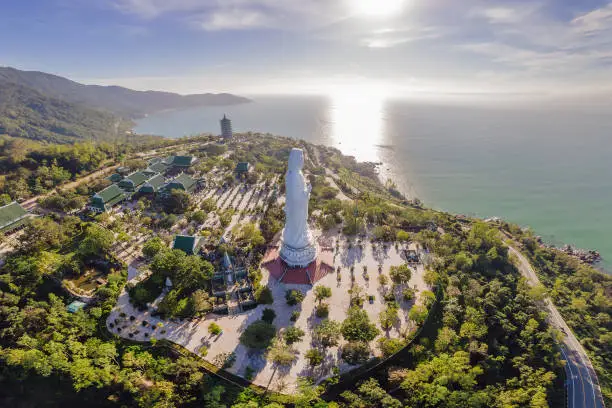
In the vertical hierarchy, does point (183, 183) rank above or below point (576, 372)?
above

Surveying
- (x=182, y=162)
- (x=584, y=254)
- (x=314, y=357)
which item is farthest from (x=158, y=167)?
(x=584, y=254)

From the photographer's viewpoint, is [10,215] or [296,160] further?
[10,215]

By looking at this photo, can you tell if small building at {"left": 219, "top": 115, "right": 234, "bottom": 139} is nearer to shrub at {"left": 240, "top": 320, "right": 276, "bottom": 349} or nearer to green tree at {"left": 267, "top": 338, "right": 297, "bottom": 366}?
shrub at {"left": 240, "top": 320, "right": 276, "bottom": 349}

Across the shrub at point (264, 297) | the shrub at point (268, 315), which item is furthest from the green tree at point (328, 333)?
the shrub at point (264, 297)

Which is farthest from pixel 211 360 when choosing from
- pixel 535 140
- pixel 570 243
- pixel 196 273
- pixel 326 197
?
pixel 535 140

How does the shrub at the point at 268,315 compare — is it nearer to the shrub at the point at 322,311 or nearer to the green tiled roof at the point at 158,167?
the shrub at the point at 322,311

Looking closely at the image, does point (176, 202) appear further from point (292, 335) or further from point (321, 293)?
point (292, 335)

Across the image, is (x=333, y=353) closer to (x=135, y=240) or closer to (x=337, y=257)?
(x=337, y=257)

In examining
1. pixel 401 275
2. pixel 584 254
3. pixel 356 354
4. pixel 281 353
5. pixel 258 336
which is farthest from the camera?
pixel 584 254
